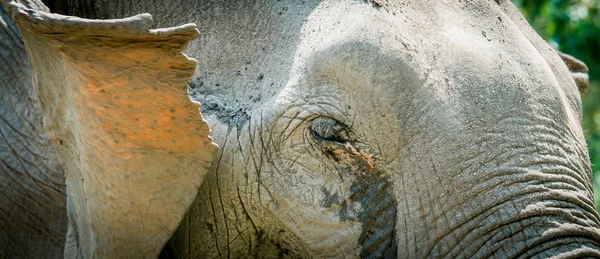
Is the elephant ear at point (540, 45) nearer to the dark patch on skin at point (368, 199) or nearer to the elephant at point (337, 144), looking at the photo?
the elephant at point (337, 144)

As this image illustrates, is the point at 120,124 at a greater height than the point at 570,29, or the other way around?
the point at 120,124

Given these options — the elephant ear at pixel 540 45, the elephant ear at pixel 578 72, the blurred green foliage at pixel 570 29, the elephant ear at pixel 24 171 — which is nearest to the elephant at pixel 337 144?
the elephant ear at pixel 540 45

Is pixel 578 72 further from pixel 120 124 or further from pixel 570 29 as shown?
pixel 570 29

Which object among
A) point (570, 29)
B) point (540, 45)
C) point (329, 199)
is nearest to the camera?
point (329, 199)

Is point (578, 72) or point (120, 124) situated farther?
point (578, 72)

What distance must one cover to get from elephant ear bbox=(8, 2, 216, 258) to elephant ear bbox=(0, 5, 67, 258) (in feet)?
1.66

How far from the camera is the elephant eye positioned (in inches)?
106

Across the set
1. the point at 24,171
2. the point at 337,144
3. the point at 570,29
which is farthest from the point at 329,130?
the point at 570,29

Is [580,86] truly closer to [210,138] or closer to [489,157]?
[489,157]

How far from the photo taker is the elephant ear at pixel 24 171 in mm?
3391

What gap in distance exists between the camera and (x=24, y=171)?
341 cm

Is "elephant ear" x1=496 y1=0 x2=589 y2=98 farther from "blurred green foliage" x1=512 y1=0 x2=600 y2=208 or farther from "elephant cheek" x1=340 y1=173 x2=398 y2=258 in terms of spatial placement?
"blurred green foliage" x1=512 y1=0 x2=600 y2=208

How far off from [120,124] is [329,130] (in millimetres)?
571

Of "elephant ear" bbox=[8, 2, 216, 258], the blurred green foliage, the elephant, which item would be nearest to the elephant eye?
the elephant
